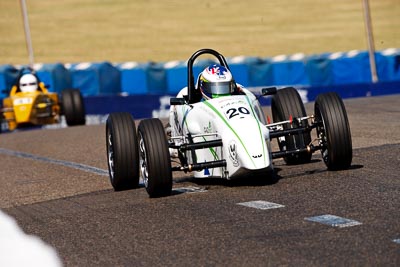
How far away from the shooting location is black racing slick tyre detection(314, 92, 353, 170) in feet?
33.4

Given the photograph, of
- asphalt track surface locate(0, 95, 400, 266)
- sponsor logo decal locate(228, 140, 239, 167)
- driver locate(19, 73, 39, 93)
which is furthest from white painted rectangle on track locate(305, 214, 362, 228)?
driver locate(19, 73, 39, 93)

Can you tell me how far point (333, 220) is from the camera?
25.5ft

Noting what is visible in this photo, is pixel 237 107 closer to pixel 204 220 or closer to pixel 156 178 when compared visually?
pixel 156 178

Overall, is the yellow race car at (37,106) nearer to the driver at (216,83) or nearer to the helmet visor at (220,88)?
the driver at (216,83)

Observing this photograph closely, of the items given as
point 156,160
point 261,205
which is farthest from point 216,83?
point 261,205

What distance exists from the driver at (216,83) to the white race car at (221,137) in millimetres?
10

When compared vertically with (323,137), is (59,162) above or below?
below

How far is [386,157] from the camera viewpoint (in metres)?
11.7

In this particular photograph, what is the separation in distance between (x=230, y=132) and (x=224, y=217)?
5.39ft

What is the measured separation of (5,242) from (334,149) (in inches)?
137

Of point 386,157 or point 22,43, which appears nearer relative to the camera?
point 386,157

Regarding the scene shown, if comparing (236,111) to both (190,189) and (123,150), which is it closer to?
(190,189)

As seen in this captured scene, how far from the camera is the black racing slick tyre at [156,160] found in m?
9.71

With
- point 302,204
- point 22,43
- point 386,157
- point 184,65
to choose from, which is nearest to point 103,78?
point 184,65
